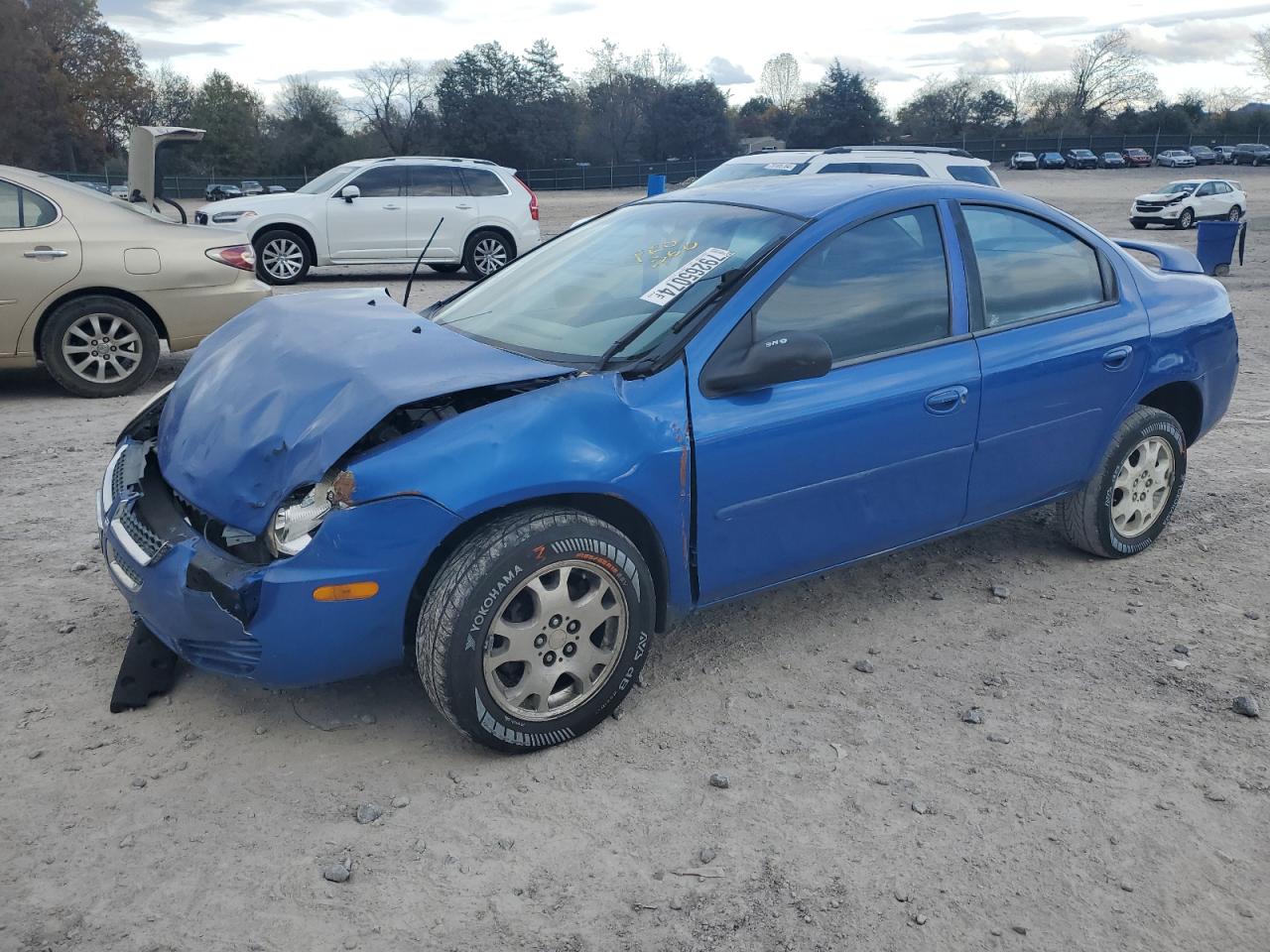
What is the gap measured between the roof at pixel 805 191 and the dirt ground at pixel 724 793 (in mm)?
1552

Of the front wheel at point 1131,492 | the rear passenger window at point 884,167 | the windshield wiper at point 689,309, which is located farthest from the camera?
the rear passenger window at point 884,167

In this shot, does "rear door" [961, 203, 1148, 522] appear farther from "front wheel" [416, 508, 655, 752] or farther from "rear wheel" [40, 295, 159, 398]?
"rear wheel" [40, 295, 159, 398]

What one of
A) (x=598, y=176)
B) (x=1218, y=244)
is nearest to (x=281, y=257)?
(x=1218, y=244)

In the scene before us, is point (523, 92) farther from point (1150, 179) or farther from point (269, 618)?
point (269, 618)

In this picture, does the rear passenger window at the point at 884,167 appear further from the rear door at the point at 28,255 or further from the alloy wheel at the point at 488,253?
the rear door at the point at 28,255

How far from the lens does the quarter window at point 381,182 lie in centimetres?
1445

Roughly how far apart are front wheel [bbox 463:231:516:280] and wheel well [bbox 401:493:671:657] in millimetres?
11865

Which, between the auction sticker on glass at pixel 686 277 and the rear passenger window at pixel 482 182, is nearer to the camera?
the auction sticker on glass at pixel 686 277

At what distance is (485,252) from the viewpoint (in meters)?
14.9

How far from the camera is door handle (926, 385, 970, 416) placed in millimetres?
3777

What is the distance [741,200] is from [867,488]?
1.17 m

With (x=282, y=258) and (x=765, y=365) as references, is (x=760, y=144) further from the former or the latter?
(x=765, y=365)

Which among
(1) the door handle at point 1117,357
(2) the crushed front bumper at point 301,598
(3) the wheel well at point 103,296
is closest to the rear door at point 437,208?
(3) the wheel well at point 103,296

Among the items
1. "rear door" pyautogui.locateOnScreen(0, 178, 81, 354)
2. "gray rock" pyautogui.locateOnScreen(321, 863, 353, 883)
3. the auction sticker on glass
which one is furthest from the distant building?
"gray rock" pyautogui.locateOnScreen(321, 863, 353, 883)
